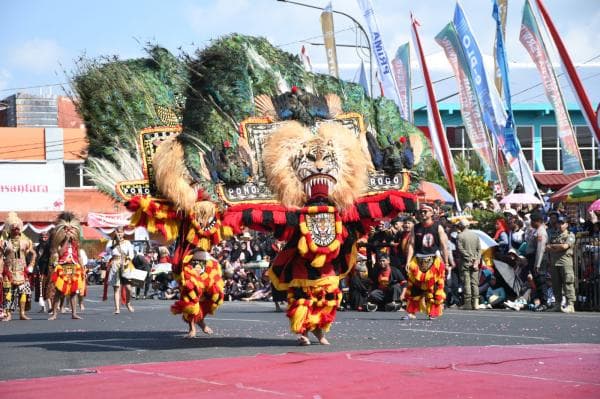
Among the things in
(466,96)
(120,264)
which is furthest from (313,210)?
(466,96)

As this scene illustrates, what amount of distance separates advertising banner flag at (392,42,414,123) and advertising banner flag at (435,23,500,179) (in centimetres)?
262

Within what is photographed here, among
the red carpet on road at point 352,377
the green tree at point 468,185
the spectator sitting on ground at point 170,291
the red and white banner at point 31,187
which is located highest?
the red and white banner at point 31,187

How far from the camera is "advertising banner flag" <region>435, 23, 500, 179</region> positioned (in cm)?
2847

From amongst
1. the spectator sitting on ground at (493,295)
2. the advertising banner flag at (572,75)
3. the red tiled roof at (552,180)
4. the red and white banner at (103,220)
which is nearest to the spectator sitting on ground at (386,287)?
the spectator sitting on ground at (493,295)

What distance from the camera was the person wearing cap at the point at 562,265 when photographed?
62.5ft

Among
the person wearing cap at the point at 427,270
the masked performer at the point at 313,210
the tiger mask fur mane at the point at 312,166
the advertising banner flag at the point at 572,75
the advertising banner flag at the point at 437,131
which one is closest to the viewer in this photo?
the masked performer at the point at 313,210

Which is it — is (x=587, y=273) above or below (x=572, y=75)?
below

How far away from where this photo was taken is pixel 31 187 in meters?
54.4

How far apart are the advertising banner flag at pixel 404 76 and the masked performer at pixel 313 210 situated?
19176 millimetres

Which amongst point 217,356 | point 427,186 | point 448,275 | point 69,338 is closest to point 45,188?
point 427,186

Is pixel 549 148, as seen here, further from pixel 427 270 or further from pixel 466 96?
pixel 427 270

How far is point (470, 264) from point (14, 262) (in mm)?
8549

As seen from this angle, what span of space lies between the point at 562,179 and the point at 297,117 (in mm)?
40597

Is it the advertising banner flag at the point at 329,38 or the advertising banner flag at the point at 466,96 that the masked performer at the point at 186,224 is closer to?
the advertising banner flag at the point at 466,96
